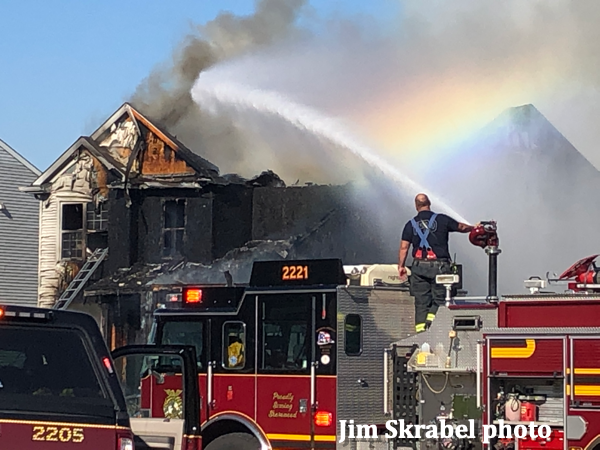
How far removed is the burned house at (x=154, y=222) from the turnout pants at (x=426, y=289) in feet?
47.8

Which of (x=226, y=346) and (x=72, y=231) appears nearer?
(x=226, y=346)

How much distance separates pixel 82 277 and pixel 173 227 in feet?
10.4

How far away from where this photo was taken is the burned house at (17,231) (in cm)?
3575

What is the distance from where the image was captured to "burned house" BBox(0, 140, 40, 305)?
A: 117 feet

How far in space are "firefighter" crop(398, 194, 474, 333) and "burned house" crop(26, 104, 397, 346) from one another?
14.2m

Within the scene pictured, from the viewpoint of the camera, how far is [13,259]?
36000 mm

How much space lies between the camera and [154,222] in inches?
1201

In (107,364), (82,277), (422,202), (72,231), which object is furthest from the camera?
(72,231)

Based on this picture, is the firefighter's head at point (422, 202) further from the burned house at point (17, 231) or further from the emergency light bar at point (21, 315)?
the burned house at point (17, 231)

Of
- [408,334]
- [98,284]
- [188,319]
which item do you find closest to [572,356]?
[408,334]

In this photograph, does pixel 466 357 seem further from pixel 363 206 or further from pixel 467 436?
pixel 363 206

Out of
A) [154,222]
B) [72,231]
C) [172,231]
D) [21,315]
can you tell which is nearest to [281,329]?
[21,315]

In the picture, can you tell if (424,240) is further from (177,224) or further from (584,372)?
(177,224)

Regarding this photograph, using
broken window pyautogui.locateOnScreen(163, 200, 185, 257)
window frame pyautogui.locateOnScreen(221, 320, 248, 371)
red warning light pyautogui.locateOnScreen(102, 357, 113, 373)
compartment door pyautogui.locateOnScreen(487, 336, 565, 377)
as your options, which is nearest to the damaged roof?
broken window pyautogui.locateOnScreen(163, 200, 185, 257)
